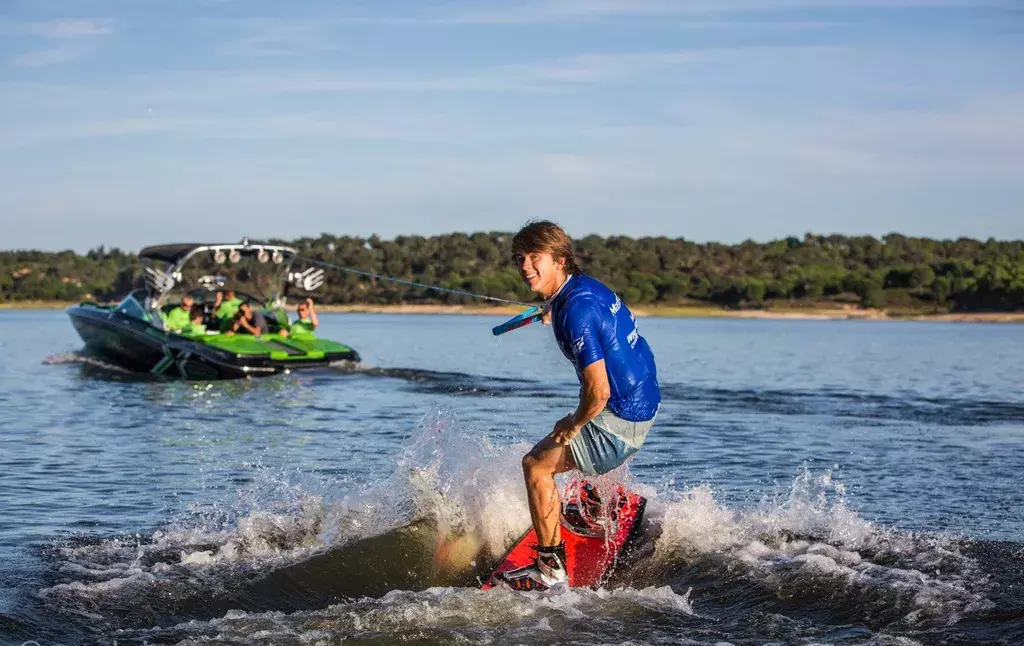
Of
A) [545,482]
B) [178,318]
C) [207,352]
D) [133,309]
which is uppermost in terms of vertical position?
[133,309]

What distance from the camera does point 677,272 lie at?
11262cm

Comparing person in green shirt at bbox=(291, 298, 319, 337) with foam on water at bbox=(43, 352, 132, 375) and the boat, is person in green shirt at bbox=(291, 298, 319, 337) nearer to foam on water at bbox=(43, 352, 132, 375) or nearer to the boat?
the boat

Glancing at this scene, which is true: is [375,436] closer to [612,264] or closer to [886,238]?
[612,264]

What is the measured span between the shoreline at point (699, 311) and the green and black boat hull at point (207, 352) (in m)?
62.4

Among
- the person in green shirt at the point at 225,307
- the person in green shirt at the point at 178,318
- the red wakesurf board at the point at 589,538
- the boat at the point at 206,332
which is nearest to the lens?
the red wakesurf board at the point at 589,538

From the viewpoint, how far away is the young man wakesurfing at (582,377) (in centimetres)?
684

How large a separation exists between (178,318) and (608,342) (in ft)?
65.4

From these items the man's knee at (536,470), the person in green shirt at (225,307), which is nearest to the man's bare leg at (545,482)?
the man's knee at (536,470)

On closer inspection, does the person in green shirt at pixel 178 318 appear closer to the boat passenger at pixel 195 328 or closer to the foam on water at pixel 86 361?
the boat passenger at pixel 195 328

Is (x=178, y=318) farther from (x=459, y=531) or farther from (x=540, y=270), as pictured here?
(x=540, y=270)

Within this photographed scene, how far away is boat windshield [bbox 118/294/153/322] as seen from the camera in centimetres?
2571

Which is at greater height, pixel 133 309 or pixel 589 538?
pixel 133 309

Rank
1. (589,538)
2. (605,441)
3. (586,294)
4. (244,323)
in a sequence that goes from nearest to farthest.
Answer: (586,294)
(605,441)
(589,538)
(244,323)

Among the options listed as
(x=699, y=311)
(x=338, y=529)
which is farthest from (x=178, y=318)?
(x=699, y=311)
